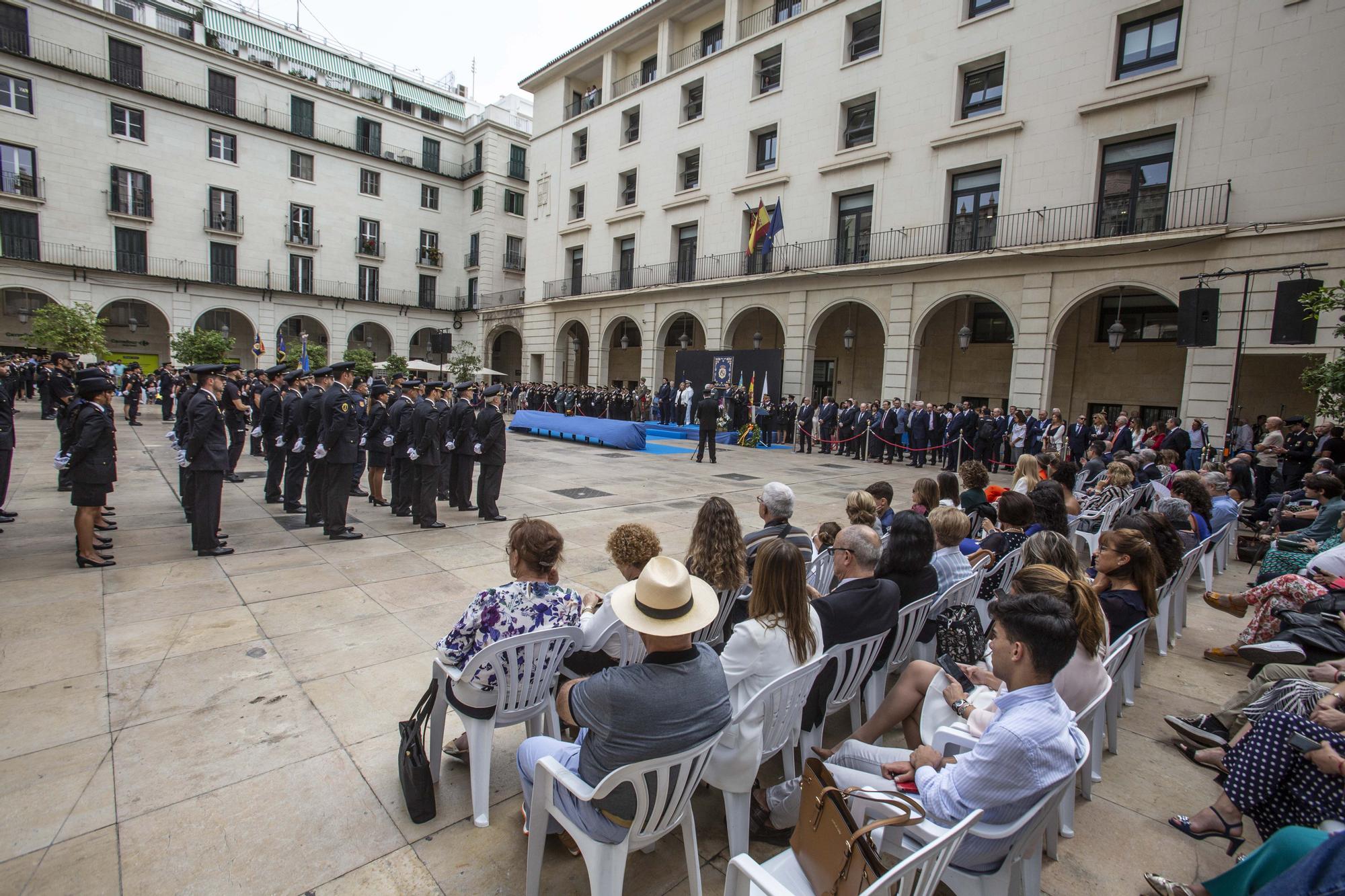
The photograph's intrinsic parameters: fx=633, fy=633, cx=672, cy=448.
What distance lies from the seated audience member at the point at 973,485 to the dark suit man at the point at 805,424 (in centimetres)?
1302

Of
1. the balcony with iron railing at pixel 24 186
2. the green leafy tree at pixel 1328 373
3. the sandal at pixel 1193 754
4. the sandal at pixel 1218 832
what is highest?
the balcony with iron railing at pixel 24 186

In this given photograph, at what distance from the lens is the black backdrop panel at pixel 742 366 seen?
21672mm

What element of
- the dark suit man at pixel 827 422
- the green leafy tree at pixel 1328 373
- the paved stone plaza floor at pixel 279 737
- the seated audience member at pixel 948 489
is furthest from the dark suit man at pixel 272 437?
the green leafy tree at pixel 1328 373

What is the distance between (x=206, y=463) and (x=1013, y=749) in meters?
7.12

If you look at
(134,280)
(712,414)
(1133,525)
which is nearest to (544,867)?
(1133,525)

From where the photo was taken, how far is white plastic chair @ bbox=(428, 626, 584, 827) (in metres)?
2.65

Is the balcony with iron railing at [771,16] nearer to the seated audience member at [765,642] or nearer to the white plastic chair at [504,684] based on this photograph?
the seated audience member at [765,642]

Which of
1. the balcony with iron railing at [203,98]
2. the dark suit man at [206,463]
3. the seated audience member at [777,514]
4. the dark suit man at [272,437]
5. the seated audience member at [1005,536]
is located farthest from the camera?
the balcony with iron railing at [203,98]

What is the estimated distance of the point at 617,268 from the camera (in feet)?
91.6

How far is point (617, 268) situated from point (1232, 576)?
24381 mm

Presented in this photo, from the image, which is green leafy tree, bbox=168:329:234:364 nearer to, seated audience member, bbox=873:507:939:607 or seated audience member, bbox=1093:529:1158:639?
seated audience member, bbox=873:507:939:607

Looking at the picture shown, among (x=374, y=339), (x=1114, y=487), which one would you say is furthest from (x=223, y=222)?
(x=1114, y=487)

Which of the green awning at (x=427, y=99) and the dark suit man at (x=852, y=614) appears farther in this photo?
the green awning at (x=427, y=99)

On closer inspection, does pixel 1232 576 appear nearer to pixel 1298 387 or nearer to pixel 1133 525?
pixel 1133 525
